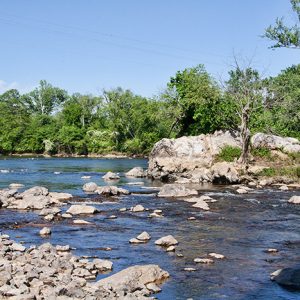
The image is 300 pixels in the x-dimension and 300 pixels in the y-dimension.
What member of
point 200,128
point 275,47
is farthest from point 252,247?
point 200,128

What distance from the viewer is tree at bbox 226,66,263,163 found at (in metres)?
46.8

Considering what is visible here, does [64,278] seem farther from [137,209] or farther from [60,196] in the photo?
A: [60,196]

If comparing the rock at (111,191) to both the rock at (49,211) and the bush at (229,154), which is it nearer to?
the rock at (49,211)

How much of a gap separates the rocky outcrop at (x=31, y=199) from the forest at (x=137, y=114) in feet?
44.8

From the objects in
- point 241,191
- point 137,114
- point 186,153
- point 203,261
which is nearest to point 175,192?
point 241,191

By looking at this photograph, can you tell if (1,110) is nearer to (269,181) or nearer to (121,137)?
(121,137)

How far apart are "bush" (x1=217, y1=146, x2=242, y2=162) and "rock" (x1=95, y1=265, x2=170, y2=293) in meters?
33.1

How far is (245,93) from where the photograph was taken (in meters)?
48.4

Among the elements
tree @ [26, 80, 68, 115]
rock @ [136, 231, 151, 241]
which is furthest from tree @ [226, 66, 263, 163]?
tree @ [26, 80, 68, 115]

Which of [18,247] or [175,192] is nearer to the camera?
[18,247]

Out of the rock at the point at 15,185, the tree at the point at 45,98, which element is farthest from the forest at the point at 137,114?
the rock at the point at 15,185

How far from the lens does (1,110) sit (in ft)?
419

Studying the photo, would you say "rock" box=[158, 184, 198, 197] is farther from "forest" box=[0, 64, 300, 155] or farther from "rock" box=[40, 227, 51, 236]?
"rock" box=[40, 227, 51, 236]

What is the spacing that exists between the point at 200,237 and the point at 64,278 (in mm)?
8407
